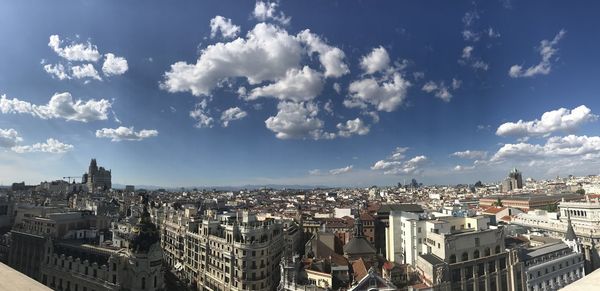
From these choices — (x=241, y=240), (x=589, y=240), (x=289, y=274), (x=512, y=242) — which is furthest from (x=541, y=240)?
(x=241, y=240)

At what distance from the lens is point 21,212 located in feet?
343

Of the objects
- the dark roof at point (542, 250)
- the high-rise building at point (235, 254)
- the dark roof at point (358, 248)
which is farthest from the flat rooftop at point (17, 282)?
the dark roof at point (542, 250)

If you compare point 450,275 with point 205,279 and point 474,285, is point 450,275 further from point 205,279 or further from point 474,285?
point 205,279

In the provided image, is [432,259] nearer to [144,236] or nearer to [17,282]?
[144,236]

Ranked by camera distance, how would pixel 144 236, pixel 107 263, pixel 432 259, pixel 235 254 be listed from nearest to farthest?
pixel 144 236
pixel 107 263
pixel 432 259
pixel 235 254

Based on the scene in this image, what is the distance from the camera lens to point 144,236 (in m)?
48.6

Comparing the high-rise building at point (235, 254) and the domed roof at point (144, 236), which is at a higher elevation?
the domed roof at point (144, 236)

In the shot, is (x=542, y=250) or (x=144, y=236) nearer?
(x=144, y=236)

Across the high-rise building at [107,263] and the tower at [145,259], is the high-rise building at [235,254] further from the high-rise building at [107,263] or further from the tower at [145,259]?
the tower at [145,259]

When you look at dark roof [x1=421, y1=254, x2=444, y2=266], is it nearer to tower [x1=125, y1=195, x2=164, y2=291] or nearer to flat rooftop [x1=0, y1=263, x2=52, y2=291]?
tower [x1=125, y1=195, x2=164, y2=291]

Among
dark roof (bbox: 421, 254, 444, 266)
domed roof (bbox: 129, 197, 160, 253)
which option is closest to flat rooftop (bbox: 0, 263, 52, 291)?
domed roof (bbox: 129, 197, 160, 253)

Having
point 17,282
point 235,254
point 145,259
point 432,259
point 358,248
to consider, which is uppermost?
point 17,282

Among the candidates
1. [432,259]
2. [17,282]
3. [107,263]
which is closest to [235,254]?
[107,263]

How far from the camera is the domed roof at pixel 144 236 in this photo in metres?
48.0
